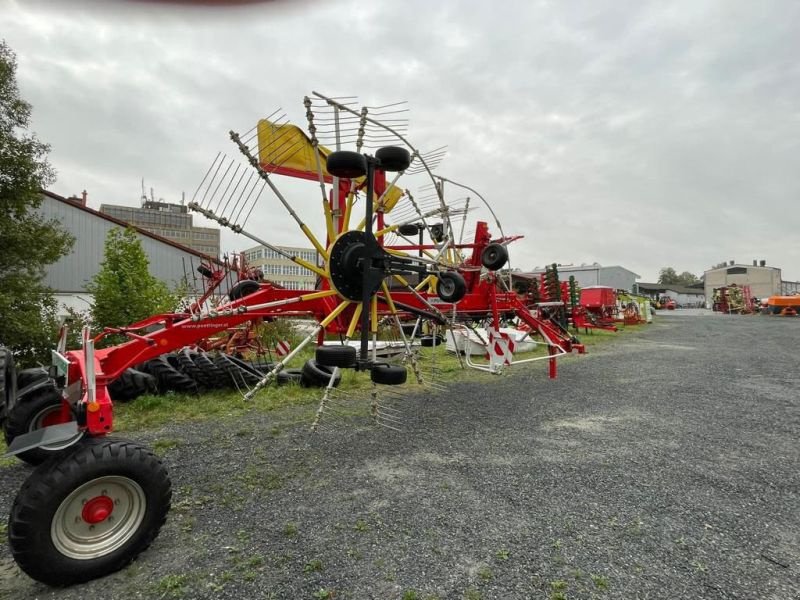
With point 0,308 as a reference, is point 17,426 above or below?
below

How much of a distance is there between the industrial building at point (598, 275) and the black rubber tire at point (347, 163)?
53.3 m

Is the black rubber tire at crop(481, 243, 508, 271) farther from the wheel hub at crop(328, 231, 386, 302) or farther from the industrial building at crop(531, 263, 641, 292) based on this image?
the industrial building at crop(531, 263, 641, 292)

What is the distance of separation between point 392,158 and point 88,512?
10.5 feet

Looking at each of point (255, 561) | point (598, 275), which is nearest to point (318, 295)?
point (255, 561)

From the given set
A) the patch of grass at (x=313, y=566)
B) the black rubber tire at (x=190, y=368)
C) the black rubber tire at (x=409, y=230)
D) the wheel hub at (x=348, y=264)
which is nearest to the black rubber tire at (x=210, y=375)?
the black rubber tire at (x=190, y=368)

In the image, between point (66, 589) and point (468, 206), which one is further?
point (468, 206)

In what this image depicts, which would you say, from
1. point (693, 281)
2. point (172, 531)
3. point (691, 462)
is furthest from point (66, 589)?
point (693, 281)

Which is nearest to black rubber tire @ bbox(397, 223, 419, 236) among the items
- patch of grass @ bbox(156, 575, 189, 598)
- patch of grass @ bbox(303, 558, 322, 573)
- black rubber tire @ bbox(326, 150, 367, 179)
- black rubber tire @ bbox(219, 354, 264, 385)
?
black rubber tire @ bbox(326, 150, 367, 179)

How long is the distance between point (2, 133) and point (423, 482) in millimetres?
13372

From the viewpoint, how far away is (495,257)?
5.97 metres

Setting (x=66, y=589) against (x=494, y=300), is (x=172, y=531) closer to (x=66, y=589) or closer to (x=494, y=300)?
(x=66, y=589)

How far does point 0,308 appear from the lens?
385 inches

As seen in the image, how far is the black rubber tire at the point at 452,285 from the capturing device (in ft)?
15.6

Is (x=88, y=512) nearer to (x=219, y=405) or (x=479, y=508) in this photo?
(x=479, y=508)
